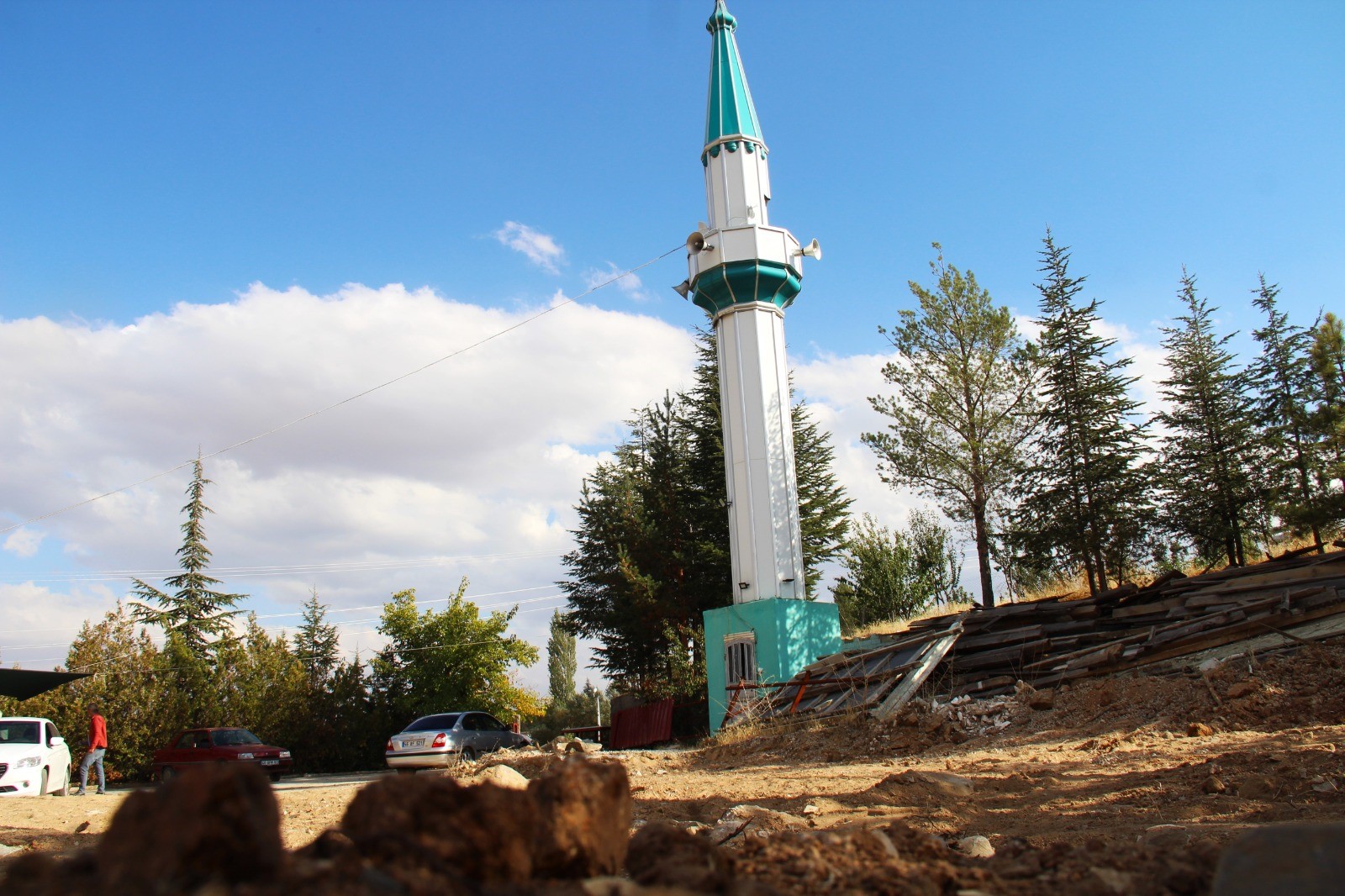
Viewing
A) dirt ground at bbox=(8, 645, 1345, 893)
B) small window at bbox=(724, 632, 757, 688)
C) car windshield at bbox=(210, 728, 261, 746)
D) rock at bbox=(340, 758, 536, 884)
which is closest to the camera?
rock at bbox=(340, 758, 536, 884)

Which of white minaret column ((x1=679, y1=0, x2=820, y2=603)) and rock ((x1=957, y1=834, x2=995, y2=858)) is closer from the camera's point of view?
rock ((x1=957, y1=834, x2=995, y2=858))

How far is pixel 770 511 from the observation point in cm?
2419

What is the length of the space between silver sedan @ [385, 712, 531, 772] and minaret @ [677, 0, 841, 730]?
5.58 meters

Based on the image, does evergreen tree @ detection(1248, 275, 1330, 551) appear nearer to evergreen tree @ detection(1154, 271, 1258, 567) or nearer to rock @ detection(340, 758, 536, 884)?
evergreen tree @ detection(1154, 271, 1258, 567)

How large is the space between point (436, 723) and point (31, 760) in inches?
298

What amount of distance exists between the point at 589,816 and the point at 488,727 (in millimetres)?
19777

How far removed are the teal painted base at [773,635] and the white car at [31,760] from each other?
13.6 meters

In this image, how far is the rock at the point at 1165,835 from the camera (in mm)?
5791

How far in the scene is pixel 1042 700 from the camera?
1436 cm

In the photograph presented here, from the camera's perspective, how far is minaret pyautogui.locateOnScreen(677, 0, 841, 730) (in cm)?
2311

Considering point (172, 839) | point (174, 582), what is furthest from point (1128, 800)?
point (174, 582)

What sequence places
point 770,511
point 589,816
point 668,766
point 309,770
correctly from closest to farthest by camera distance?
1. point 589,816
2. point 668,766
3. point 770,511
4. point 309,770

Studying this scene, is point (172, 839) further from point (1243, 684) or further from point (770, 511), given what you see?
point (770, 511)

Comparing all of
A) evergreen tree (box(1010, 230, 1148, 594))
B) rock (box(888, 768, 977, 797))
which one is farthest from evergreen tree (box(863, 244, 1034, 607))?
rock (box(888, 768, 977, 797))
